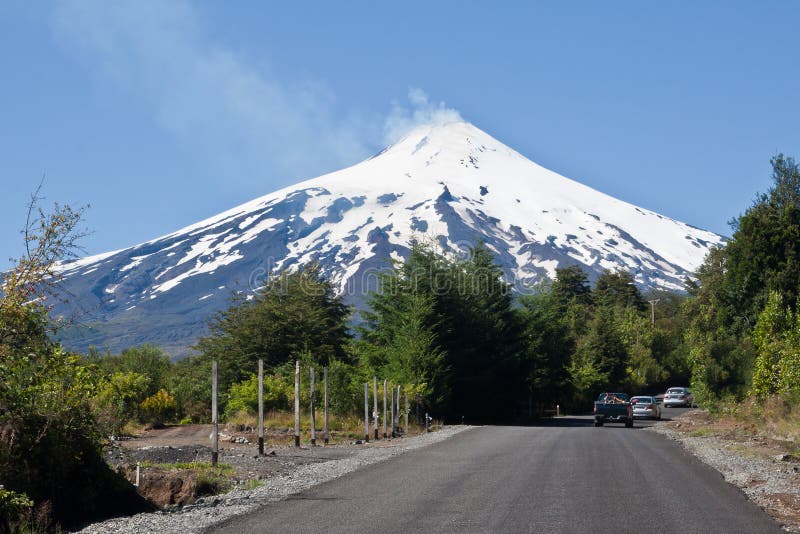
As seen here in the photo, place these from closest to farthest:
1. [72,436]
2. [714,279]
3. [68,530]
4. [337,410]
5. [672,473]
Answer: [68,530] → [72,436] → [672,473] → [337,410] → [714,279]

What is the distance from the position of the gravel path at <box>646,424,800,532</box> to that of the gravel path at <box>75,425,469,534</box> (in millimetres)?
6782

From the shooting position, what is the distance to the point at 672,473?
17094mm

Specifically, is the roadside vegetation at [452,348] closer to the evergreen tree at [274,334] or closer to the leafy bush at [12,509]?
the evergreen tree at [274,334]

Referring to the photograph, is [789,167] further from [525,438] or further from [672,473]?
[672,473]

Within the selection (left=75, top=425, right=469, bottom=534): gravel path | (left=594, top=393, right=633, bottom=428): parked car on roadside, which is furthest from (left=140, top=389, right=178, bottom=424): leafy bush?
(left=75, top=425, right=469, bottom=534): gravel path

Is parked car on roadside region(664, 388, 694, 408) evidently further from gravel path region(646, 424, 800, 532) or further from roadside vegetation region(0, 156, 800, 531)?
gravel path region(646, 424, 800, 532)

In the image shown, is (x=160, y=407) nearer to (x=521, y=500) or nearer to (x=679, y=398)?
(x=521, y=500)

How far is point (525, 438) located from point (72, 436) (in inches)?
713

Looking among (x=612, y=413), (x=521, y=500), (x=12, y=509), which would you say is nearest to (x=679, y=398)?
(x=612, y=413)

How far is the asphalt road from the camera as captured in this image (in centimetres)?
1095

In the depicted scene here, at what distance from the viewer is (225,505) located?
43.1 ft

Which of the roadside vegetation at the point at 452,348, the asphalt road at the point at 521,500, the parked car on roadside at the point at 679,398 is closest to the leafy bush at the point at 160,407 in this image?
the roadside vegetation at the point at 452,348

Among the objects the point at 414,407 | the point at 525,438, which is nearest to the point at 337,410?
the point at 414,407

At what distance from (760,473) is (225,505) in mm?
9813
